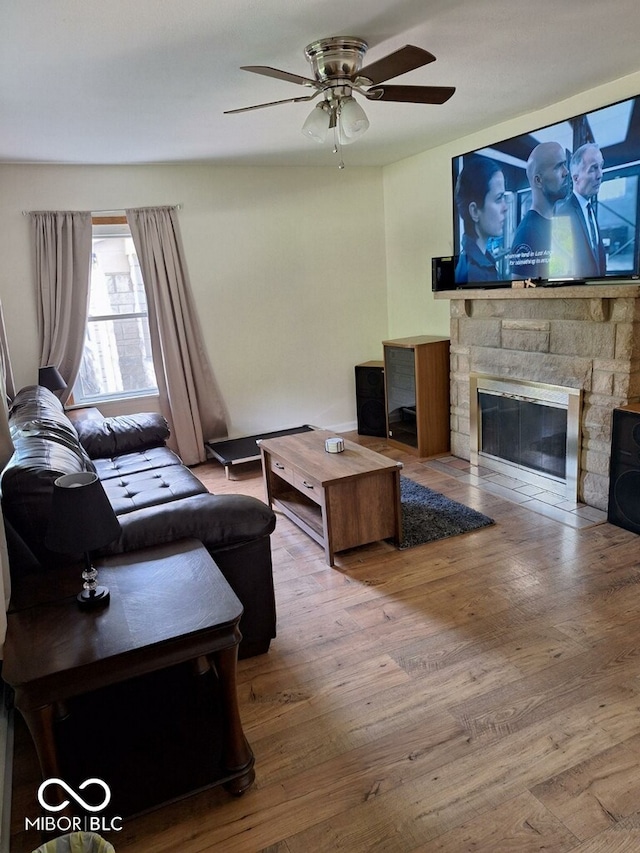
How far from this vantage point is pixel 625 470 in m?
3.27

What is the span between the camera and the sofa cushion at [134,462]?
3.63 m

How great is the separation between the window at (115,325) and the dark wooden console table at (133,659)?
326 centimetres

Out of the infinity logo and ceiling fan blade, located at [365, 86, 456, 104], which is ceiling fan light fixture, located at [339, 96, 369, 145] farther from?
the infinity logo

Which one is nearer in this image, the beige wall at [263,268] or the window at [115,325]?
the beige wall at [263,268]

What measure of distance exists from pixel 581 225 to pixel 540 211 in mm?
329

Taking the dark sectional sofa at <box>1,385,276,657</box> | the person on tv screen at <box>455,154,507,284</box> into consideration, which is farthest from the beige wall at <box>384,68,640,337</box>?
the dark sectional sofa at <box>1,385,276,657</box>

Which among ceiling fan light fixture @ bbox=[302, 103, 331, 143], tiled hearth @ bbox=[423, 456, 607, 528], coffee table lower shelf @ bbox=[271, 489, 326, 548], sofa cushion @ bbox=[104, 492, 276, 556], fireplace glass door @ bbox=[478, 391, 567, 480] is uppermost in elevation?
ceiling fan light fixture @ bbox=[302, 103, 331, 143]

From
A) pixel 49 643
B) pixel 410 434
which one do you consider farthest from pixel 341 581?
pixel 410 434

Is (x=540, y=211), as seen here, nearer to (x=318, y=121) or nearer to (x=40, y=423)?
(x=318, y=121)

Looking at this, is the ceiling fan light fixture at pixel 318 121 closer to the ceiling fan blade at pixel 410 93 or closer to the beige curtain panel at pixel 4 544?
the ceiling fan blade at pixel 410 93

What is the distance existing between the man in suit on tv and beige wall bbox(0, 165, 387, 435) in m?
2.37

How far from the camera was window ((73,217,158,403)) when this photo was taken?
4.88 m

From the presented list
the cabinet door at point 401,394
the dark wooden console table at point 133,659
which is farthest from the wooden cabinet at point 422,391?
the dark wooden console table at point 133,659

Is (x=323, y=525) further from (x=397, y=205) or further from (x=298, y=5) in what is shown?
(x=397, y=205)
